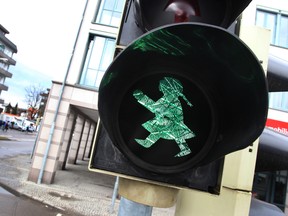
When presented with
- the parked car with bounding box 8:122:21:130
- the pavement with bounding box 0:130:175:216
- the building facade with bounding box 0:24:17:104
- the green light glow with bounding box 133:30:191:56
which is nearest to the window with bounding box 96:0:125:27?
the pavement with bounding box 0:130:175:216

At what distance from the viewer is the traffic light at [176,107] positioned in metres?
1.12

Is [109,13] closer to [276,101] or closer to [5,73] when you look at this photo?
[276,101]

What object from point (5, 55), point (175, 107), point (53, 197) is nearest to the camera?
point (175, 107)

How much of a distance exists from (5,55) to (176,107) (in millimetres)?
87625

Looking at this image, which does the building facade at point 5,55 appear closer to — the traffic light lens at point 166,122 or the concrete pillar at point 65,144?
the concrete pillar at point 65,144

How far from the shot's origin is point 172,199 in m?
1.37

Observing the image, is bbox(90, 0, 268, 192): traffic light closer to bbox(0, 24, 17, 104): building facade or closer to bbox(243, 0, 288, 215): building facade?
bbox(243, 0, 288, 215): building facade

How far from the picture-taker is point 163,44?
1073 mm

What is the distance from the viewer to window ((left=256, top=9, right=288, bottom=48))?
49.3ft

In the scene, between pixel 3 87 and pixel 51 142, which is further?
pixel 3 87

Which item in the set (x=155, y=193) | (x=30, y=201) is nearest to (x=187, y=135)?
(x=155, y=193)

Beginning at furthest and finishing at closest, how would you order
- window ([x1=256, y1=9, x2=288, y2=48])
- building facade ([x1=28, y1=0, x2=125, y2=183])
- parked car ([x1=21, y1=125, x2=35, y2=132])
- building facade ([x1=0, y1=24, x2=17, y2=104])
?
building facade ([x1=0, y1=24, x2=17, y2=104]) → parked car ([x1=21, y1=125, x2=35, y2=132]) → window ([x1=256, y1=9, x2=288, y2=48]) → building facade ([x1=28, y1=0, x2=125, y2=183])

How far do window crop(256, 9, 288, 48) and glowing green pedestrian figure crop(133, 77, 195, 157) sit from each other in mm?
15538

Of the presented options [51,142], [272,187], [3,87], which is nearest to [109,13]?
[51,142]
